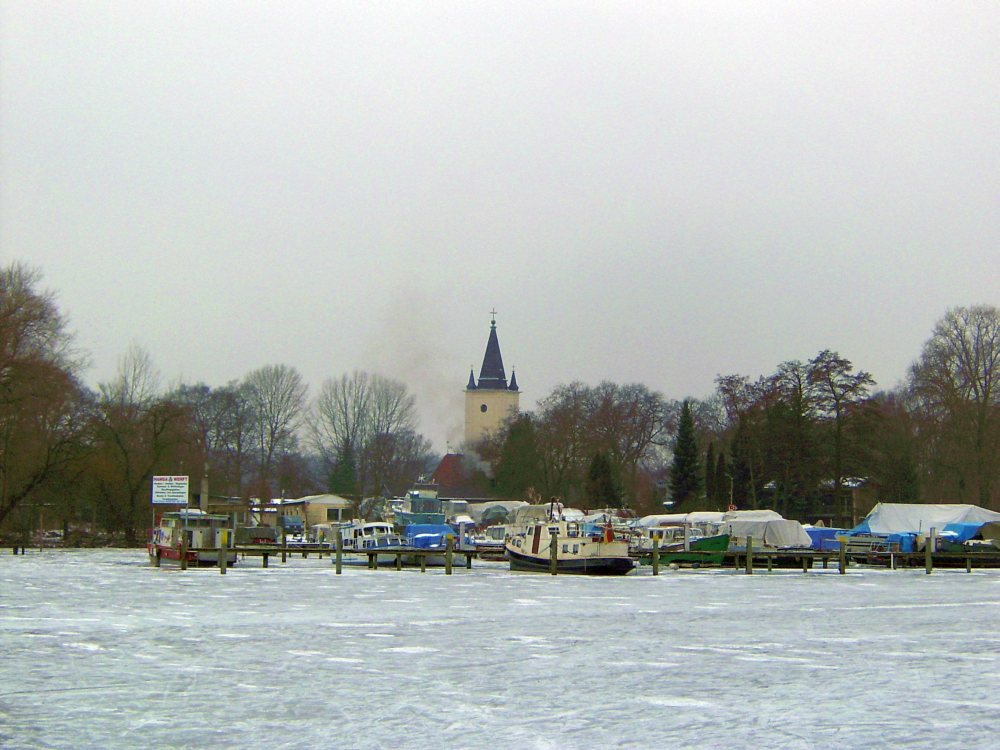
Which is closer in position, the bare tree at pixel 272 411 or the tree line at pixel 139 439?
the tree line at pixel 139 439

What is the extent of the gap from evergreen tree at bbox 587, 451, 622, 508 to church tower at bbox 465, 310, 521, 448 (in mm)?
82867

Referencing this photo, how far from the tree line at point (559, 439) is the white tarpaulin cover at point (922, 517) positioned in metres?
8.72

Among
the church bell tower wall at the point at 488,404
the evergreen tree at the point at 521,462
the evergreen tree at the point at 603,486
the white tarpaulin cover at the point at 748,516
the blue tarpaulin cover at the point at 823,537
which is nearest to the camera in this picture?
the white tarpaulin cover at the point at 748,516

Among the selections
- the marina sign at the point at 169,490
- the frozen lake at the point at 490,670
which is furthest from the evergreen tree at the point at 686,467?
the frozen lake at the point at 490,670

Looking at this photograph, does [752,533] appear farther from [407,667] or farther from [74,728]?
[74,728]

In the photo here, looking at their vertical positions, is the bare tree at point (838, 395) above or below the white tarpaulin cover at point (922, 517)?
above

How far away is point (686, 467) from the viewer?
100812 millimetres

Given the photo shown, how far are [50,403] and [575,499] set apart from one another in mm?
59670

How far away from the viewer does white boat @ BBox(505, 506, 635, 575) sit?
4875 centimetres

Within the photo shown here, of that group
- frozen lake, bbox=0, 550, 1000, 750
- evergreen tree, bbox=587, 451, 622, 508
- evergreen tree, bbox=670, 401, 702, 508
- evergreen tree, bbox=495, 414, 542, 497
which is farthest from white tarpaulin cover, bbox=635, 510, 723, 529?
frozen lake, bbox=0, 550, 1000, 750

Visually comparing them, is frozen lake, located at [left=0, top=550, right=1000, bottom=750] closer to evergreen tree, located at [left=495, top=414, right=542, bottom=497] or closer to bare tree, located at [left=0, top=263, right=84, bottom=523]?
bare tree, located at [left=0, top=263, right=84, bottom=523]

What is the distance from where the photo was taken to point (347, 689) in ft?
53.3

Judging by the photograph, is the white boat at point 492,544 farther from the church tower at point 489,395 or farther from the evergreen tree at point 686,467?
the church tower at point 489,395

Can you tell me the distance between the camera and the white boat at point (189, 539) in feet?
169
